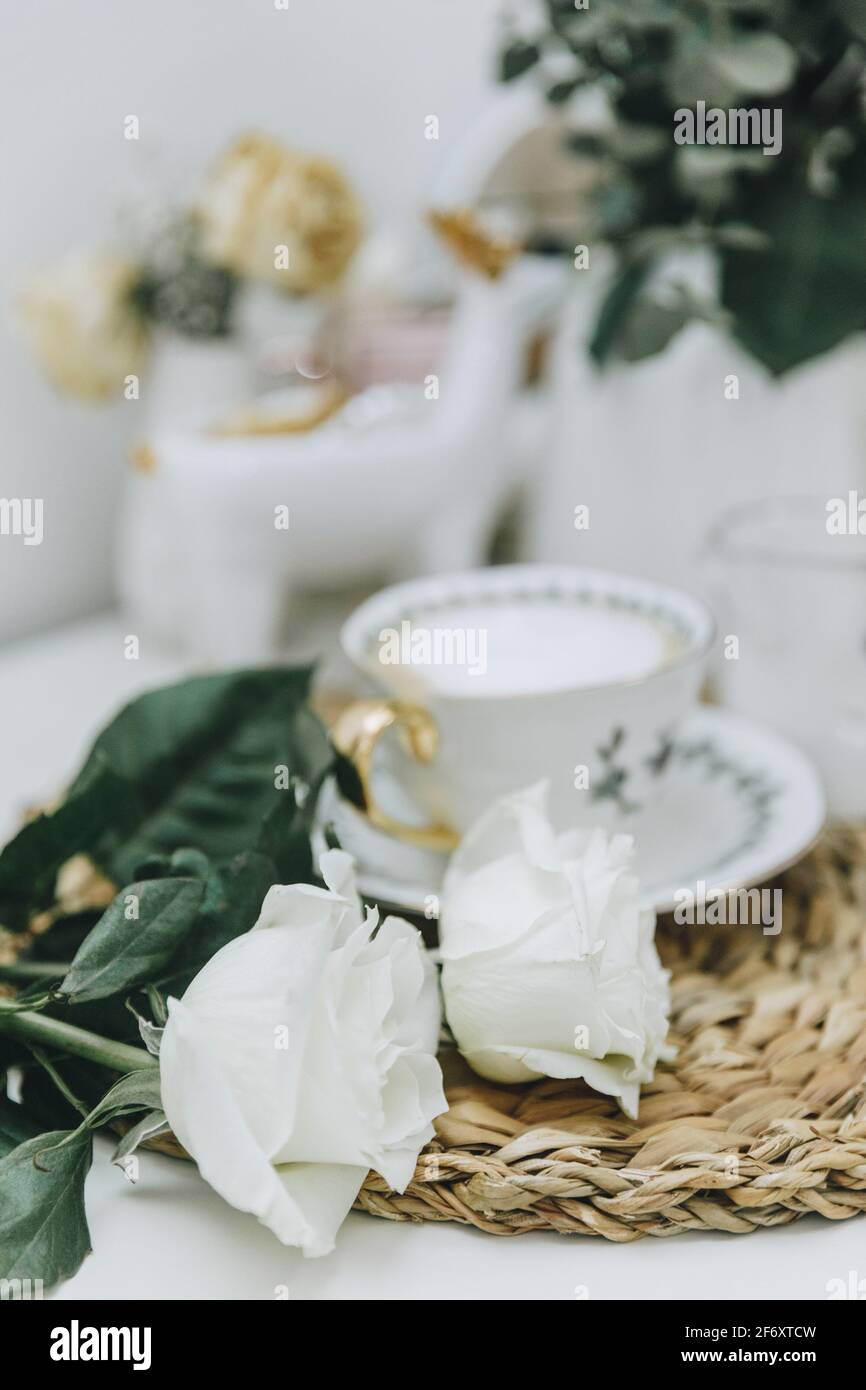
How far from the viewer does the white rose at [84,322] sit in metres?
0.66

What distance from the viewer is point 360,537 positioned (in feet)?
1.96

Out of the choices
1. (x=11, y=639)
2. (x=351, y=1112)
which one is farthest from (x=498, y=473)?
(x=351, y=1112)

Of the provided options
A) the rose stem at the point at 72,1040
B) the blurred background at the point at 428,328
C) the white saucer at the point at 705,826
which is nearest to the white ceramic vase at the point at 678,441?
the blurred background at the point at 428,328

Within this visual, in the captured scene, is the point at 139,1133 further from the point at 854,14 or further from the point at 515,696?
the point at 854,14

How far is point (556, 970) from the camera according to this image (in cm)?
26

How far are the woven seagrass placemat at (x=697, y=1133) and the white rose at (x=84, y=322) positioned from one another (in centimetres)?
50

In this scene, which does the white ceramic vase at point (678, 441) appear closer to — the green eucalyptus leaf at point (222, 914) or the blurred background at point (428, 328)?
the blurred background at point (428, 328)

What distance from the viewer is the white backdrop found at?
0.70 metres

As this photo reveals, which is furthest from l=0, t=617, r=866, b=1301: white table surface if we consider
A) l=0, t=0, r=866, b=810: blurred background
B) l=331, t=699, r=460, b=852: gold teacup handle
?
l=0, t=0, r=866, b=810: blurred background

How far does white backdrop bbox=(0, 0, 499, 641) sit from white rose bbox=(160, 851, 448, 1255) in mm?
541

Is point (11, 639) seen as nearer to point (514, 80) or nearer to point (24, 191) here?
point (24, 191)

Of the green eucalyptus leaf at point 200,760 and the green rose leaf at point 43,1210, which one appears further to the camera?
the green eucalyptus leaf at point 200,760

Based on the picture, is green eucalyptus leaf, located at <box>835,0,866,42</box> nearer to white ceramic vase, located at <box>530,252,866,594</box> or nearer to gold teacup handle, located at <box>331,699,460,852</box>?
white ceramic vase, located at <box>530,252,866,594</box>
